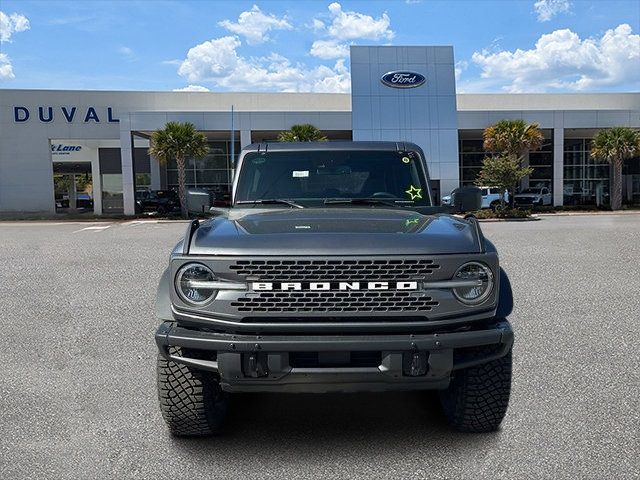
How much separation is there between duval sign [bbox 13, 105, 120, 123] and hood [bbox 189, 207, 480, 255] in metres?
38.0

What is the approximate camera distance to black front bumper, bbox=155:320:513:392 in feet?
10.5

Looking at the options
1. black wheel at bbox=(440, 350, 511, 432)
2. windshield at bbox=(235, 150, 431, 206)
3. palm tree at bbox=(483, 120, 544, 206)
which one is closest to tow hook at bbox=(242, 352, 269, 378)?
black wheel at bbox=(440, 350, 511, 432)

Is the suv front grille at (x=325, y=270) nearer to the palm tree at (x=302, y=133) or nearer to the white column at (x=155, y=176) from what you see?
the palm tree at (x=302, y=133)

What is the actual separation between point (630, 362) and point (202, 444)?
387cm

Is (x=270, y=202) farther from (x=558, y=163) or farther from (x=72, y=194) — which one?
→ (x=72, y=194)

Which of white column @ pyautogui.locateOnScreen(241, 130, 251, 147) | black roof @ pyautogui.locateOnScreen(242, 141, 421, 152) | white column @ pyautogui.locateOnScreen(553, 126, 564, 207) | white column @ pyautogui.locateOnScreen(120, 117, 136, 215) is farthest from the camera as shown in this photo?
white column @ pyautogui.locateOnScreen(553, 126, 564, 207)

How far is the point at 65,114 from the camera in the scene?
1507 inches

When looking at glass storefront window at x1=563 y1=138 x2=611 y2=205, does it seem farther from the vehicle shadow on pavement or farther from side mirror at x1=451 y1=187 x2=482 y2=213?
the vehicle shadow on pavement

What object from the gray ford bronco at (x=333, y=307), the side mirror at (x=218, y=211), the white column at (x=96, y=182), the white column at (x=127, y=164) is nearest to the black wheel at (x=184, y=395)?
the gray ford bronco at (x=333, y=307)

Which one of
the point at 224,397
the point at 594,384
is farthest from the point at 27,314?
the point at 594,384

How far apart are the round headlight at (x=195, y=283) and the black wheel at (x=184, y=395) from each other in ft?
1.75

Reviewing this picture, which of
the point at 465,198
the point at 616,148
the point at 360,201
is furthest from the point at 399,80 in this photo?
the point at 360,201

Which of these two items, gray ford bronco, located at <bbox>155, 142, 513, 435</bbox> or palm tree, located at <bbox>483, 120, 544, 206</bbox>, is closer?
gray ford bronco, located at <bbox>155, 142, 513, 435</bbox>

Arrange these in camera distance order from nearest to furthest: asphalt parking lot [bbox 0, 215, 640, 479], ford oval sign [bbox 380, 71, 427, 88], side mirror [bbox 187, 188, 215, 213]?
asphalt parking lot [bbox 0, 215, 640, 479] → side mirror [bbox 187, 188, 215, 213] → ford oval sign [bbox 380, 71, 427, 88]
